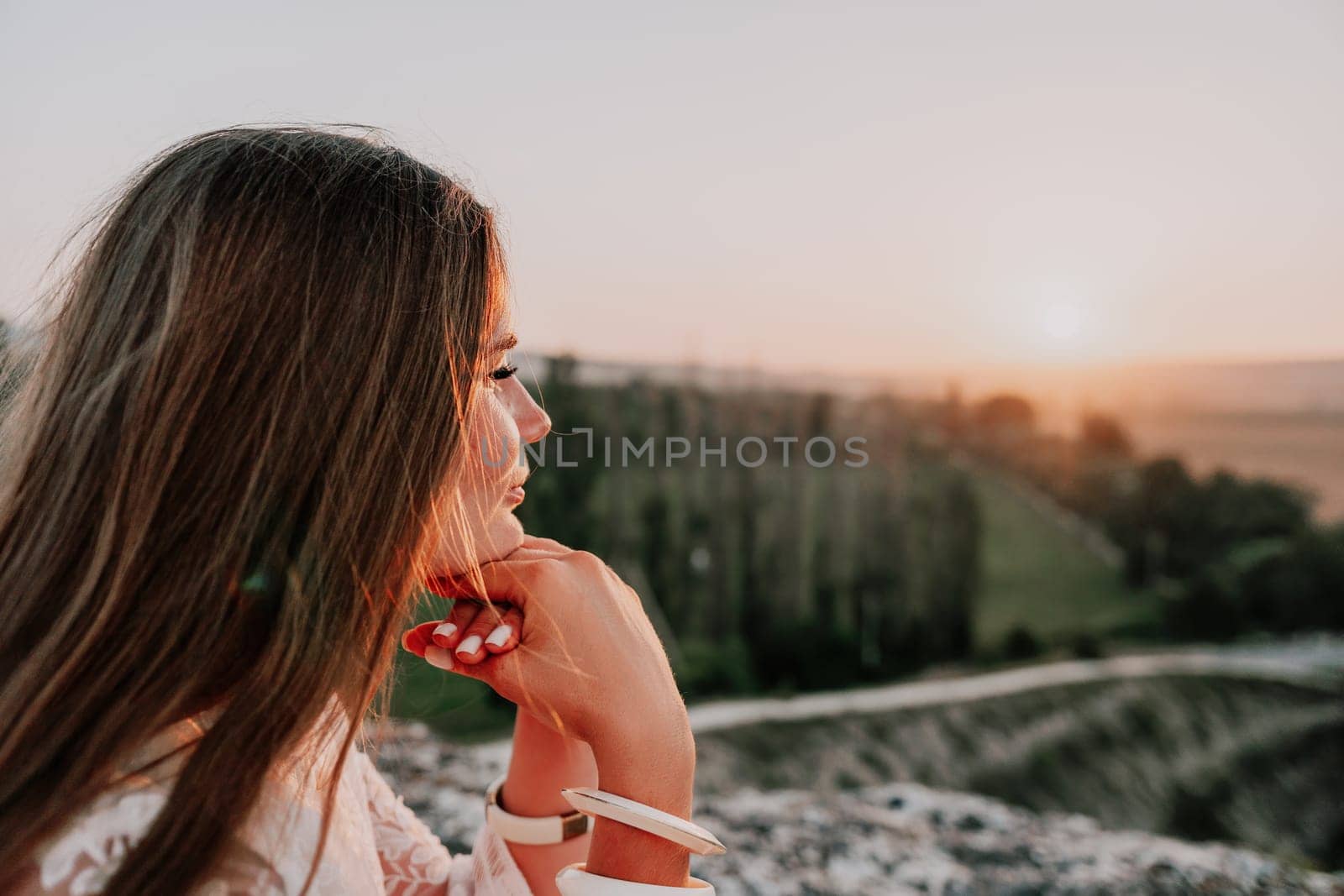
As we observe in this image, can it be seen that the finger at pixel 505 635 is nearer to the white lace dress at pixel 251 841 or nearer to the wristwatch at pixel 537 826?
the white lace dress at pixel 251 841

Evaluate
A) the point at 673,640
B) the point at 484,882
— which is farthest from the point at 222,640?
the point at 673,640

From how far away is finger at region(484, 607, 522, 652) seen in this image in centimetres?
93

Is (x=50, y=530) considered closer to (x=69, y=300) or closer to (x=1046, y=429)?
(x=69, y=300)

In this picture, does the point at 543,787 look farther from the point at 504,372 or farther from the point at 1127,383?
the point at 1127,383

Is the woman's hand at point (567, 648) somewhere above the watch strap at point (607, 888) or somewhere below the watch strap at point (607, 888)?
above

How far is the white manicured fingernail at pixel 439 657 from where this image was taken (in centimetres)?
98

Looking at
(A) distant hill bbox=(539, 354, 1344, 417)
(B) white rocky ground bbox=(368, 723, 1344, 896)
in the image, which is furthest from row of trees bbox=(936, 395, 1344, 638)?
(B) white rocky ground bbox=(368, 723, 1344, 896)

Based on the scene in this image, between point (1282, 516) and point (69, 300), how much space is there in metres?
7.25

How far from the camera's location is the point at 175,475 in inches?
28.4

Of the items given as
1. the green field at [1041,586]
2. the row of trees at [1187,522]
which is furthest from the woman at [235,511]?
the green field at [1041,586]

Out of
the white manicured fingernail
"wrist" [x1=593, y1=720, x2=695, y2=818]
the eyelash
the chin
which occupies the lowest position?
"wrist" [x1=593, y1=720, x2=695, y2=818]

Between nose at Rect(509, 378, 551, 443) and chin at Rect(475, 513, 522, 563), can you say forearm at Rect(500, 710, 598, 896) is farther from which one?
nose at Rect(509, 378, 551, 443)

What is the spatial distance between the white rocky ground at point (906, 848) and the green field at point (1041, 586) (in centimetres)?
363

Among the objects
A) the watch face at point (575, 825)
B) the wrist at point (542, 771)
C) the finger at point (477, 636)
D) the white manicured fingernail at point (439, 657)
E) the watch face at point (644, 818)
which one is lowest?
the watch face at point (575, 825)
